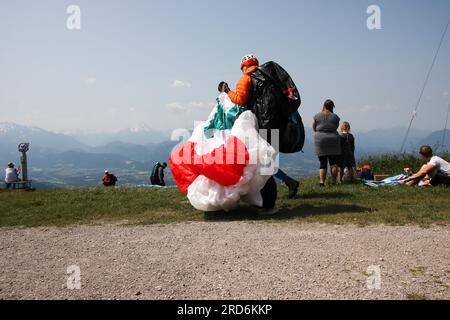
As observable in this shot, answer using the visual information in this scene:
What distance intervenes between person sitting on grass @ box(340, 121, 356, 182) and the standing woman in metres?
1.08

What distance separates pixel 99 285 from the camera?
4.05 m

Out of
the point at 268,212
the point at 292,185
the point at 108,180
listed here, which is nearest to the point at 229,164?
the point at 268,212

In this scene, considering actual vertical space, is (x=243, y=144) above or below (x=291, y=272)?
above

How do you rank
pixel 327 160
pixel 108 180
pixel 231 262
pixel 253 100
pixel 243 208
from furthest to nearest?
pixel 108 180
pixel 327 160
pixel 243 208
pixel 253 100
pixel 231 262

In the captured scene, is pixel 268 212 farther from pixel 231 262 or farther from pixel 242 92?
pixel 231 262

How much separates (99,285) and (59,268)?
927mm

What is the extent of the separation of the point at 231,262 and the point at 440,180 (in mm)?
7131

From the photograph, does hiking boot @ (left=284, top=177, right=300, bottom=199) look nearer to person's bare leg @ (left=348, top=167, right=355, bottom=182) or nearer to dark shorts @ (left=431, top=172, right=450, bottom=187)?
dark shorts @ (left=431, top=172, right=450, bottom=187)

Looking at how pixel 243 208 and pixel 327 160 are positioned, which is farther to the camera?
pixel 327 160

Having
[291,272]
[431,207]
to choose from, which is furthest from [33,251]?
[431,207]

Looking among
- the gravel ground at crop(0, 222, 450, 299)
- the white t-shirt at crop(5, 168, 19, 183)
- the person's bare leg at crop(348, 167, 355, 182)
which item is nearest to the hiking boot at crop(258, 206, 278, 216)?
the gravel ground at crop(0, 222, 450, 299)

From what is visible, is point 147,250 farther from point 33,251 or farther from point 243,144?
point 243,144

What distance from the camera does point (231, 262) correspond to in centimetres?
453
